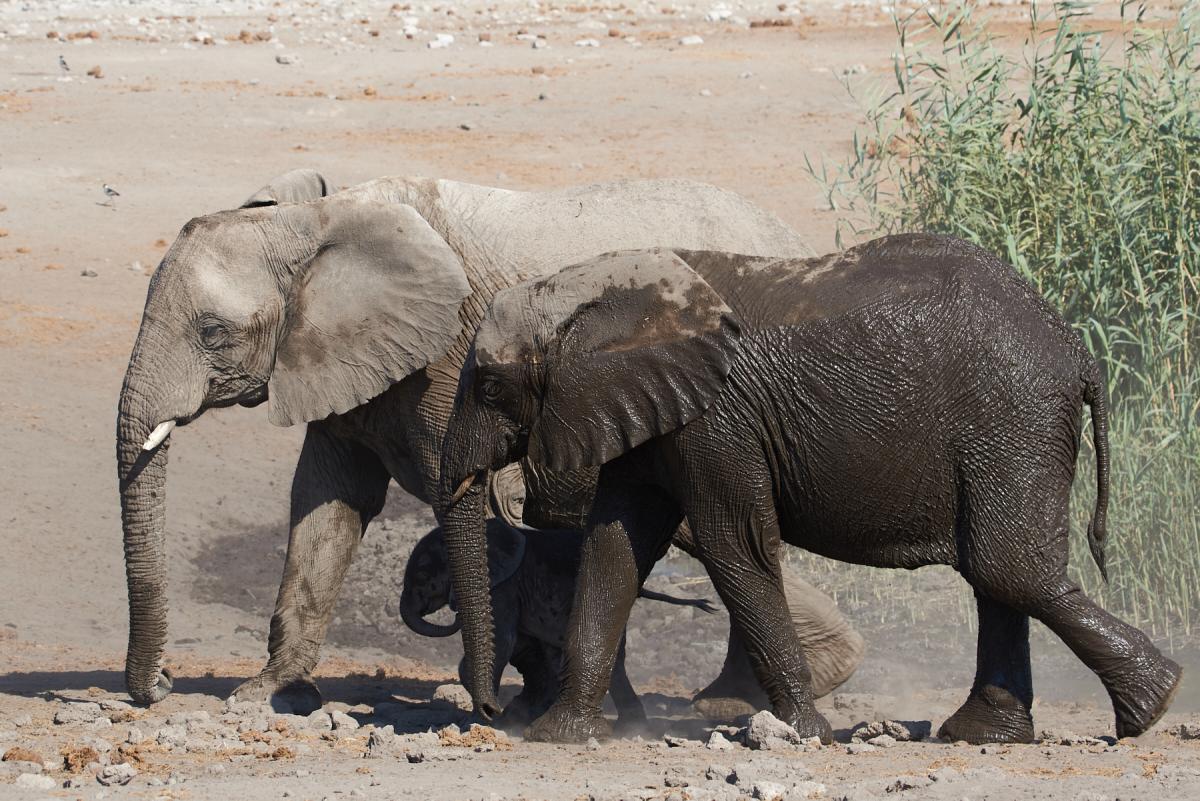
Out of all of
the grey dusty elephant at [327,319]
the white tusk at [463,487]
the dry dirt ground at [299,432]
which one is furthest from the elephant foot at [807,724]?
the grey dusty elephant at [327,319]

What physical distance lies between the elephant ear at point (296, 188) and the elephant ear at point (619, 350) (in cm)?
184

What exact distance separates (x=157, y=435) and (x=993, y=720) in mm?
3180

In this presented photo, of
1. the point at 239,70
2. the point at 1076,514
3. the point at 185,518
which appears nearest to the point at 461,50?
the point at 239,70

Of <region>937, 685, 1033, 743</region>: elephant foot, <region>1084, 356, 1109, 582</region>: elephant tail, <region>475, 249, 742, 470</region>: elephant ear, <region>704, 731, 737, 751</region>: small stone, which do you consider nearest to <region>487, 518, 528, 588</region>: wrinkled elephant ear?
<region>475, 249, 742, 470</region>: elephant ear

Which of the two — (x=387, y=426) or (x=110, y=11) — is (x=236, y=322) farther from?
(x=110, y=11)

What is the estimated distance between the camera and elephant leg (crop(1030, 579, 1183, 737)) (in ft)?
20.2

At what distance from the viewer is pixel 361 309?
734 centimetres

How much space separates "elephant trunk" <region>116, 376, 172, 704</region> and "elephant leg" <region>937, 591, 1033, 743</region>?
2.98 meters

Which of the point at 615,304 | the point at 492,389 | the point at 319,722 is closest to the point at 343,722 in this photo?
the point at 319,722

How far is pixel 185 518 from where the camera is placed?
10.9 metres

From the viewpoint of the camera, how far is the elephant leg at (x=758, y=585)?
626cm

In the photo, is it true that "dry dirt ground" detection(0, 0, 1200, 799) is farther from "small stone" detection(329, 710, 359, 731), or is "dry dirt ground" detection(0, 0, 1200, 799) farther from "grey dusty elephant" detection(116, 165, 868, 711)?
"grey dusty elephant" detection(116, 165, 868, 711)

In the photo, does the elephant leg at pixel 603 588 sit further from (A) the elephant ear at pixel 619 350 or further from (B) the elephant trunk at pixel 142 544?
(B) the elephant trunk at pixel 142 544

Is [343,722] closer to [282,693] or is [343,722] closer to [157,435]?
[282,693]
